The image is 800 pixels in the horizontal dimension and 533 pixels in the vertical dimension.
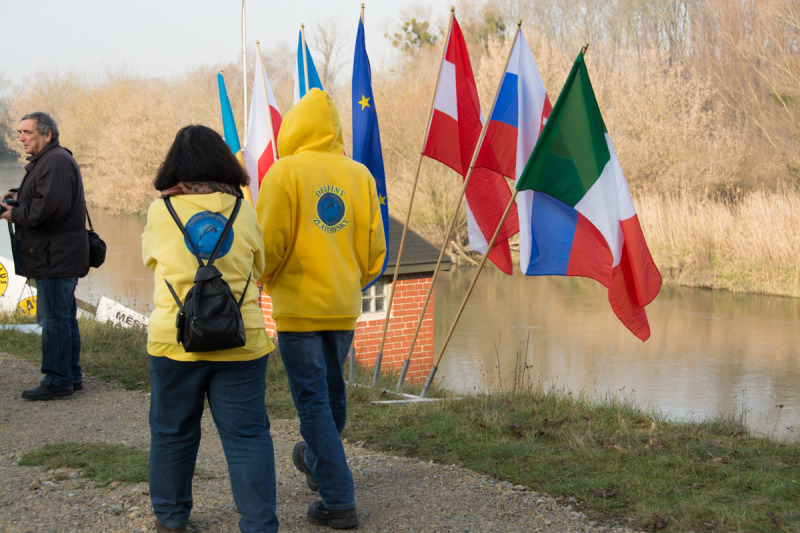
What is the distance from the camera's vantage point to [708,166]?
34.2 m

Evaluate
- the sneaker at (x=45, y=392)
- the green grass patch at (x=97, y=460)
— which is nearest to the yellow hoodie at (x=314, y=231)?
the green grass patch at (x=97, y=460)

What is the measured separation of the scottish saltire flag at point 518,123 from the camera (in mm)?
6309

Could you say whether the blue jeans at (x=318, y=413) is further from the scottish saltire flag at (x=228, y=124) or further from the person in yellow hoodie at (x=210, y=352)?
the scottish saltire flag at (x=228, y=124)

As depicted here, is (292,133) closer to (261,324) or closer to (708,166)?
(261,324)

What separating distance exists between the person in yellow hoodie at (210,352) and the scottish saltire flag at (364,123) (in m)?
4.24

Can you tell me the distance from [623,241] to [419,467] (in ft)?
8.18

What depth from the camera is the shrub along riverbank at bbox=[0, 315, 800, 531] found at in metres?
3.74

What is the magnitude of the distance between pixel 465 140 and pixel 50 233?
13.0 ft

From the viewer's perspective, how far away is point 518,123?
6.77m

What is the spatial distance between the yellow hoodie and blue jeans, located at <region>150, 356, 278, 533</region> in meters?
0.39

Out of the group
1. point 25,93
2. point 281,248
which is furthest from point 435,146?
point 25,93

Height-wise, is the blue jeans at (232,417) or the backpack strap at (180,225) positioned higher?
the backpack strap at (180,225)

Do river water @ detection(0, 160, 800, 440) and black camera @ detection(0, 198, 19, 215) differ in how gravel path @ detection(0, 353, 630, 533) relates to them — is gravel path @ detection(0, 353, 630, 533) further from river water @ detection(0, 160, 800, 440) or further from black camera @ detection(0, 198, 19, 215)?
river water @ detection(0, 160, 800, 440)

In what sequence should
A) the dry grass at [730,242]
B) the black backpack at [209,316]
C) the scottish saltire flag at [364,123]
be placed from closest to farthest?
1. the black backpack at [209,316]
2. the scottish saltire flag at [364,123]
3. the dry grass at [730,242]
